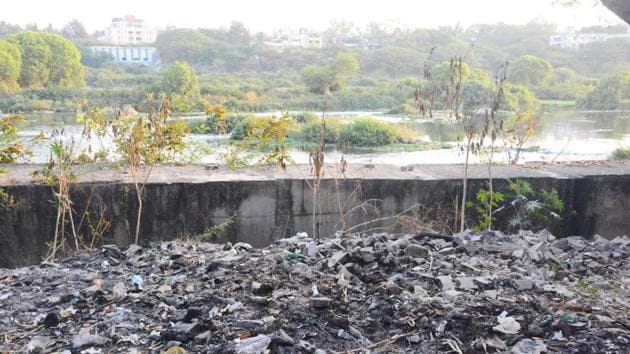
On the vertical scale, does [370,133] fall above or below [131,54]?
below

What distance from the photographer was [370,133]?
2105cm

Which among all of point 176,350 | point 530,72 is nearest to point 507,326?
point 176,350

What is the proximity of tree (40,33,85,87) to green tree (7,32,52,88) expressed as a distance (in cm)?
32

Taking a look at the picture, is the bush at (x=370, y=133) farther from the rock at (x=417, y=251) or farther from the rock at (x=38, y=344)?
the rock at (x=38, y=344)

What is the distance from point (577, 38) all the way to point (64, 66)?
45396 millimetres

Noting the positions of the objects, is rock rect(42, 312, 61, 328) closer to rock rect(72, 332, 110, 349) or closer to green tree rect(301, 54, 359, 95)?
rock rect(72, 332, 110, 349)

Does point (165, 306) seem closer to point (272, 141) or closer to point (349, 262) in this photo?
point (349, 262)

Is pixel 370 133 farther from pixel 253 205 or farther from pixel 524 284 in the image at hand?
pixel 524 284

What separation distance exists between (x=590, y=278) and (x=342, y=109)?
3356 centimetres

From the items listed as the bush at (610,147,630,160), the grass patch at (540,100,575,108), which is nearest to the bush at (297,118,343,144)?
the bush at (610,147,630,160)

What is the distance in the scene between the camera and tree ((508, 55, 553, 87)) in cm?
3662

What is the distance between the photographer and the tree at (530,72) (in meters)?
36.6

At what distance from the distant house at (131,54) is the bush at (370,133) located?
110 feet

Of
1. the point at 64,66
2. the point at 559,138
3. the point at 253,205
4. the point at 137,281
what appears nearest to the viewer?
the point at 137,281
